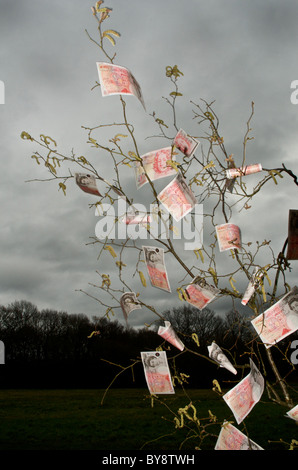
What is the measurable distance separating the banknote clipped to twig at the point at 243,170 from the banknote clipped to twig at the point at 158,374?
82 cm

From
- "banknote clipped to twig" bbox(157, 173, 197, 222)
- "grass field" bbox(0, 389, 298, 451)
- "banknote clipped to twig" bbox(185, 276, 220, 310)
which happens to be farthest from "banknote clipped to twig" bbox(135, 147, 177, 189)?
"grass field" bbox(0, 389, 298, 451)

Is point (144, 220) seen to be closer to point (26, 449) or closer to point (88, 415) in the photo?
point (26, 449)

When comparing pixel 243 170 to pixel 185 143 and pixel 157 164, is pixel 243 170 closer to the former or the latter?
pixel 185 143

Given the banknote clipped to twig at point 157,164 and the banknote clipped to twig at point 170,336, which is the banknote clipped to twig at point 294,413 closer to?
the banknote clipped to twig at point 170,336

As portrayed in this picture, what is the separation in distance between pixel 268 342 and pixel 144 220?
0.68 m

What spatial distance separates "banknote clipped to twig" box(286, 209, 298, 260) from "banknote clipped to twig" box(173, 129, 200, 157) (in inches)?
20.1

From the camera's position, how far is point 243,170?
1896 millimetres

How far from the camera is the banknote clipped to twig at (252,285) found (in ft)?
5.63

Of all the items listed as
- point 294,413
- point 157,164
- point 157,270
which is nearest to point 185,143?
point 157,164

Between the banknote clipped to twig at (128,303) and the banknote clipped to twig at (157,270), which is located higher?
the banknote clipped to twig at (157,270)

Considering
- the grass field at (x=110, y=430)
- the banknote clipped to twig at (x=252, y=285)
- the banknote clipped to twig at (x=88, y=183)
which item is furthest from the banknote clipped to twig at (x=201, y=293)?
the grass field at (x=110, y=430)

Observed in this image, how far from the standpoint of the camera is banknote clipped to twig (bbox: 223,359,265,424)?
163 centimetres

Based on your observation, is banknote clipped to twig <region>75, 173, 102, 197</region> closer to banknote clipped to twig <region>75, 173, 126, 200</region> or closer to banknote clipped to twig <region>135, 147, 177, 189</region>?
banknote clipped to twig <region>75, 173, 126, 200</region>

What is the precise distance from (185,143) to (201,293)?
2.10ft
